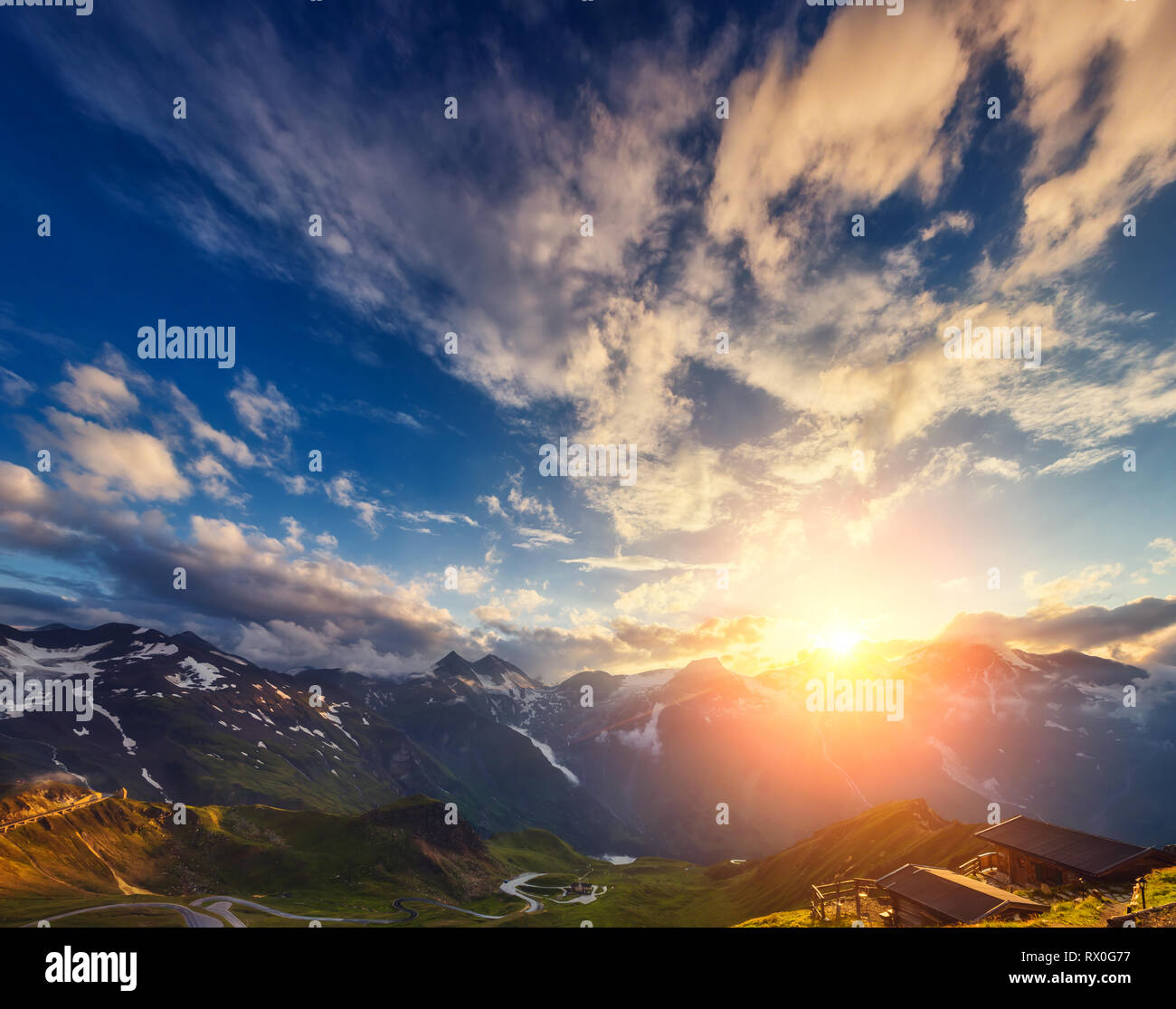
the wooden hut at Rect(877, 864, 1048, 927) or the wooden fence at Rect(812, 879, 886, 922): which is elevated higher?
the wooden hut at Rect(877, 864, 1048, 927)

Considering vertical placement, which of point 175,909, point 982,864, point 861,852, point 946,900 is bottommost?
point 175,909

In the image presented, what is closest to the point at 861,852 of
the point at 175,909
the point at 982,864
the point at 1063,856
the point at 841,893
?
the point at 982,864

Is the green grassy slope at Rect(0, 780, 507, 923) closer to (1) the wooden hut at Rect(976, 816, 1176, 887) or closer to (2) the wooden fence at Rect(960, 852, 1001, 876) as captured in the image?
(2) the wooden fence at Rect(960, 852, 1001, 876)

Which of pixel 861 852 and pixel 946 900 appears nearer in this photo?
pixel 946 900

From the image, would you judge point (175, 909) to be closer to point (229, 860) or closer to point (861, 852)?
point (229, 860)

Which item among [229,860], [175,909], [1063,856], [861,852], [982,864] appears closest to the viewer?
[1063,856]

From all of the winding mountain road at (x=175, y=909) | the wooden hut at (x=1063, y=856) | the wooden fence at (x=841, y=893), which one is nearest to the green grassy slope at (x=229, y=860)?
the winding mountain road at (x=175, y=909)

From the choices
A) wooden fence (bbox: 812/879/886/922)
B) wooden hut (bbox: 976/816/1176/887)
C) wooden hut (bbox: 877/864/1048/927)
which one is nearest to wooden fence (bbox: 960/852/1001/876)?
wooden hut (bbox: 976/816/1176/887)

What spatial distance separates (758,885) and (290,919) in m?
121
